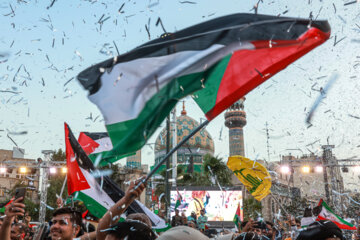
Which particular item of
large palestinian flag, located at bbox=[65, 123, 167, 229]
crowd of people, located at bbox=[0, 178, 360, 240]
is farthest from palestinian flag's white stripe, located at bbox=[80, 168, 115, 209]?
crowd of people, located at bbox=[0, 178, 360, 240]

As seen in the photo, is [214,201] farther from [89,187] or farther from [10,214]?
[10,214]

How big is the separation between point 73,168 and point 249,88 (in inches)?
142

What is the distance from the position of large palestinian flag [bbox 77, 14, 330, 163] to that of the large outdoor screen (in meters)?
24.6

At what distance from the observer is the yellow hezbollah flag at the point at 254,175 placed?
379 inches

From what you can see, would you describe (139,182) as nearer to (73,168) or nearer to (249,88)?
(249,88)

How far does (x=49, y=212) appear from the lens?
37.1m

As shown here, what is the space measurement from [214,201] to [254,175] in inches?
752

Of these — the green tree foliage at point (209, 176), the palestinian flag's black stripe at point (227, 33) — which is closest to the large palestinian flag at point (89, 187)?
the palestinian flag's black stripe at point (227, 33)

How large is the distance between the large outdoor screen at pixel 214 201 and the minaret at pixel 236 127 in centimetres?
8809

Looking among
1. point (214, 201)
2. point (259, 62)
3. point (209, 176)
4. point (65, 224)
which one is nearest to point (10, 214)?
point (65, 224)

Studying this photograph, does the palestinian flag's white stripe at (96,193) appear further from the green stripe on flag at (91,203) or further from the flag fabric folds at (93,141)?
the flag fabric folds at (93,141)

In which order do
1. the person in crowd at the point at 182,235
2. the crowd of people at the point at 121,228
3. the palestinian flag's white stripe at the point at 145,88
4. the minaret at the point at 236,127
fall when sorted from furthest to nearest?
the minaret at the point at 236,127 → the palestinian flag's white stripe at the point at 145,88 → the crowd of people at the point at 121,228 → the person in crowd at the point at 182,235

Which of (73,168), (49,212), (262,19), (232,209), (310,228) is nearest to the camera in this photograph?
(310,228)

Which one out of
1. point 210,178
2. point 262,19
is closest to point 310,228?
point 262,19
